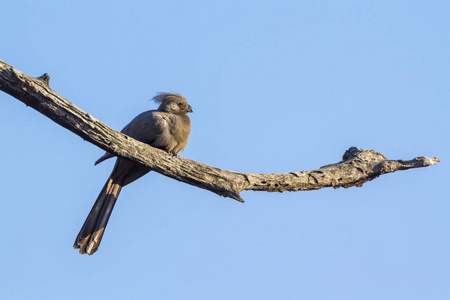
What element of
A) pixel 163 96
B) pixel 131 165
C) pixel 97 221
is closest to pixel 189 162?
pixel 131 165

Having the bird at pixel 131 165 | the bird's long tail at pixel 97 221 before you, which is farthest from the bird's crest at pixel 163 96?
the bird's long tail at pixel 97 221

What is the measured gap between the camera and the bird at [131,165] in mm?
6738

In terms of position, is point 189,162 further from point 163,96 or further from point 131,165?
point 163,96

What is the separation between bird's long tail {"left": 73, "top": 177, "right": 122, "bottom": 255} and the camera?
22.1 feet

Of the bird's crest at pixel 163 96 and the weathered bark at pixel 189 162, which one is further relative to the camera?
the bird's crest at pixel 163 96

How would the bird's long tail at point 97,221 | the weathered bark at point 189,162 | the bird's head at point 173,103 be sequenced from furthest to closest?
1. the bird's head at point 173,103
2. the bird's long tail at point 97,221
3. the weathered bark at point 189,162

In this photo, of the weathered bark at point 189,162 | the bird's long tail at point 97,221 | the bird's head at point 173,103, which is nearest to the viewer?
the weathered bark at point 189,162

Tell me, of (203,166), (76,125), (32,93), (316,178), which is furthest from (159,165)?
(316,178)

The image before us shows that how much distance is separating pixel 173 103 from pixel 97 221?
82.4 inches

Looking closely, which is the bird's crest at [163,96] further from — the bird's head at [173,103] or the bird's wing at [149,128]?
the bird's wing at [149,128]

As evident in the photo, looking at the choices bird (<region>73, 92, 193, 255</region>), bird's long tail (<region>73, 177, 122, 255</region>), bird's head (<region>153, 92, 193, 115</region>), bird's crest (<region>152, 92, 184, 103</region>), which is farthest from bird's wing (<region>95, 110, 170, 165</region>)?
bird's crest (<region>152, 92, 184, 103</region>)

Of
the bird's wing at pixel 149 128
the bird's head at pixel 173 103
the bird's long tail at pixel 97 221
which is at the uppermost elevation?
the bird's head at pixel 173 103

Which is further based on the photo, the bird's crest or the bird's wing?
the bird's crest

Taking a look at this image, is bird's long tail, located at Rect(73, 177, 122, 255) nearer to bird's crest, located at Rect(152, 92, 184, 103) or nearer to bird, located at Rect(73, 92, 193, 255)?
bird, located at Rect(73, 92, 193, 255)
